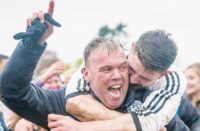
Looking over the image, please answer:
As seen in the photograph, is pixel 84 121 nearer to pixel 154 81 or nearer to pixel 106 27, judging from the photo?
pixel 154 81

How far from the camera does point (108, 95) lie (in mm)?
3955

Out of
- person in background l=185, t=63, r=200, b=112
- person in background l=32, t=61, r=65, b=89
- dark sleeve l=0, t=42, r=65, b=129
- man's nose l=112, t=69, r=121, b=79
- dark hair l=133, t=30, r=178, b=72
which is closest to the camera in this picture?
dark sleeve l=0, t=42, r=65, b=129

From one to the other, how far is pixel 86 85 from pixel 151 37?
2.04 ft

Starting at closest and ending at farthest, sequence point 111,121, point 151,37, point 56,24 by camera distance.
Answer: point 56,24, point 111,121, point 151,37

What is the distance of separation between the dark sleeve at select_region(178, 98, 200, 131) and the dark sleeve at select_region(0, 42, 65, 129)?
1.18 meters

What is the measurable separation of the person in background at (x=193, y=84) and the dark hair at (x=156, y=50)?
2.43m

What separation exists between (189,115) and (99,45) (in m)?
1.25

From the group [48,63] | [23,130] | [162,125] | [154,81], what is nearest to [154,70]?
[154,81]

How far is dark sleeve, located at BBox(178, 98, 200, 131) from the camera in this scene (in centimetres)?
472

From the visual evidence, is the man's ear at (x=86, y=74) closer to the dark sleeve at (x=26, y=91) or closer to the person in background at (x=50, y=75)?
the dark sleeve at (x=26, y=91)

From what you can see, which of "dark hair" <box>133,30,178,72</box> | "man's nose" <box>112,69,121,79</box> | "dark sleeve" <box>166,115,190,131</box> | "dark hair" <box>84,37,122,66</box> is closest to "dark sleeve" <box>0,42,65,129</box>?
"dark hair" <box>84,37,122,66</box>

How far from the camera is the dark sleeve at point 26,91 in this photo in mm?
3701

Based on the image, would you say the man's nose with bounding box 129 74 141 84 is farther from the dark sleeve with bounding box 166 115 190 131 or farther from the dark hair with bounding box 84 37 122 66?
the dark sleeve with bounding box 166 115 190 131

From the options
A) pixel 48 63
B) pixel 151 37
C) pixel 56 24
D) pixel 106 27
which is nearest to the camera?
pixel 56 24
